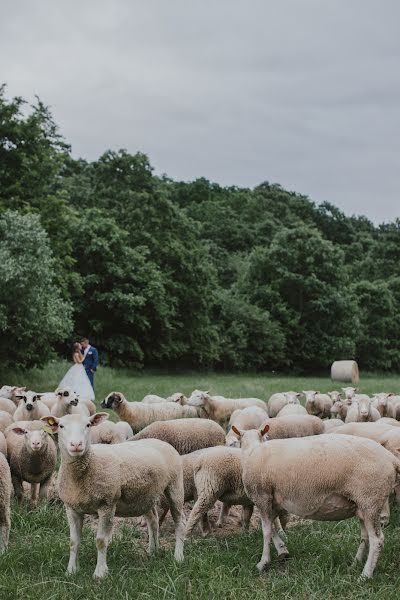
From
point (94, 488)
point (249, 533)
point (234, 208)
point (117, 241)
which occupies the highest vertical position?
point (234, 208)

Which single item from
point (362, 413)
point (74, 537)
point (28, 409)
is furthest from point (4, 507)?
point (362, 413)

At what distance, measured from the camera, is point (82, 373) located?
17.6m

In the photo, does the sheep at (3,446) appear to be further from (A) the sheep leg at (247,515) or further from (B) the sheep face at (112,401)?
(B) the sheep face at (112,401)

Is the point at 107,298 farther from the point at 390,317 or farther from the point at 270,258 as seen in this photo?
the point at 390,317

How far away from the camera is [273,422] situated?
472 inches

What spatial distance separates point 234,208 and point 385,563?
71.3 m

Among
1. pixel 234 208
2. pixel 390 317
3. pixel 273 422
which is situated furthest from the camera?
pixel 234 208

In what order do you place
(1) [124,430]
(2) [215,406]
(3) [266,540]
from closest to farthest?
(3) [266,540] → (1) [124,430] → (2) [215,406]

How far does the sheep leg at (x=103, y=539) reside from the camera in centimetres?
648

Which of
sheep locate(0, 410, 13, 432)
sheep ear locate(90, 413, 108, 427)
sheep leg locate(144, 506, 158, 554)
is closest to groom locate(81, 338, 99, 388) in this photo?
sheep locate(0, 410, 13, 432)

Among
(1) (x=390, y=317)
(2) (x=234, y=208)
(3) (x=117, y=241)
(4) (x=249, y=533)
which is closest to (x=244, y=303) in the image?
(3) (x=117, y=241)

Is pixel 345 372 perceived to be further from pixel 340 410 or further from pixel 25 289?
pixel 340 410

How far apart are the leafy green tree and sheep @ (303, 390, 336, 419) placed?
31.7 ft

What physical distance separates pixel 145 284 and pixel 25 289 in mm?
15789
